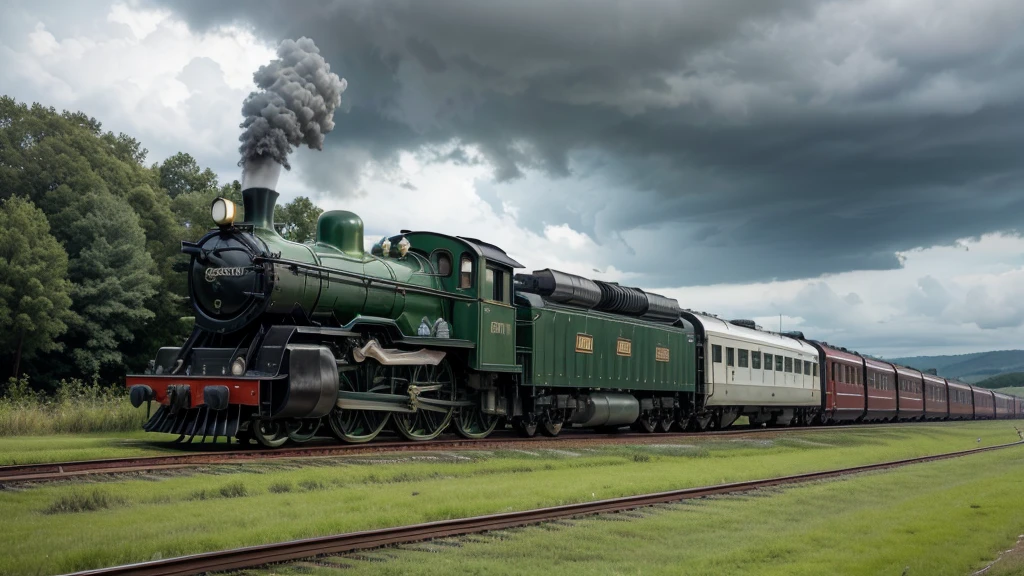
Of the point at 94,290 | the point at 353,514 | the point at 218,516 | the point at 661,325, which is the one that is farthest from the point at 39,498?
the point at 94,290

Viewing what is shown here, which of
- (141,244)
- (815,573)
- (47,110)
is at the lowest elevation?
(815,573)

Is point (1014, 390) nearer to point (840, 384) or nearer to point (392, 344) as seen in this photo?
point (840, 384)

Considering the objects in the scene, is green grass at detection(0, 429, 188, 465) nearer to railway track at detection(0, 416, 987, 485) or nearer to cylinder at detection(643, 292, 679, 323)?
railway track at detection(0, 416, 987, 485)

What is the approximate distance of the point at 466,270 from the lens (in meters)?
18.1

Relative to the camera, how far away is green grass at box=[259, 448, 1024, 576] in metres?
7.07

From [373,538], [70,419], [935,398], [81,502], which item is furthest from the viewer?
[935,398]

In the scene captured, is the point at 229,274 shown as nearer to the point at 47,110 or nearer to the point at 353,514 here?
the point at 353,514

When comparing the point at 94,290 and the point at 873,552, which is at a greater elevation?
the point at 94,290

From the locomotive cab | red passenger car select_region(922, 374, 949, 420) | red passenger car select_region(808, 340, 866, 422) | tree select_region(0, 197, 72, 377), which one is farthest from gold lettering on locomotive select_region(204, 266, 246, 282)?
red passenger car select_region(922, 374, 949, 420)

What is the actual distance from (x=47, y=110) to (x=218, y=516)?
163ft

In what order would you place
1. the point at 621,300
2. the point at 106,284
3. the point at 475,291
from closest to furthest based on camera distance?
the point at 475,291 < the point at 621,300 < the point at 106,284

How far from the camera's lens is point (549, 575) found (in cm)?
666

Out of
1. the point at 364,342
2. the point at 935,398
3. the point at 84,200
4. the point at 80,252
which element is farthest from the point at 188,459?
the point at 935,398

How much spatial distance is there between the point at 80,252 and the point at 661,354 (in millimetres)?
29598
